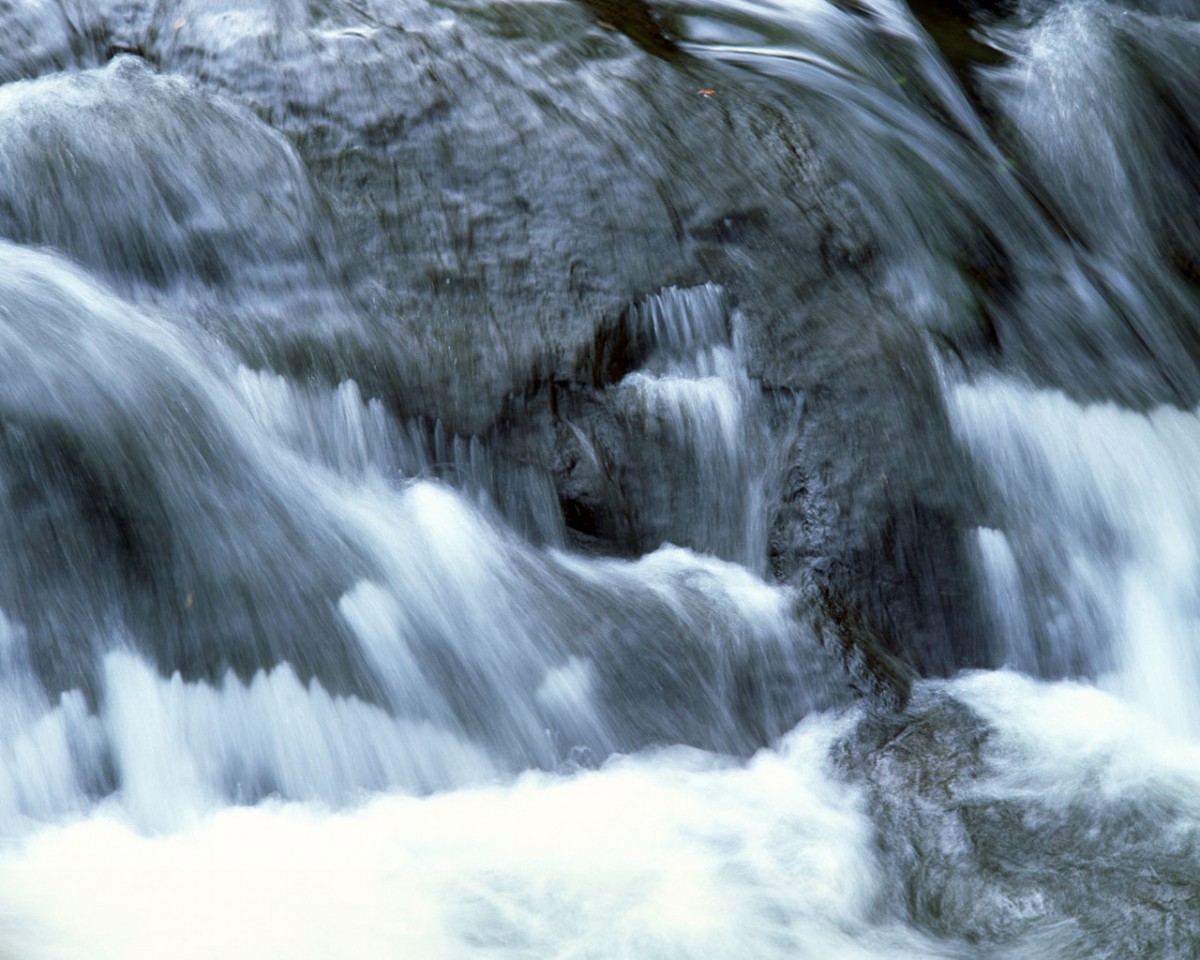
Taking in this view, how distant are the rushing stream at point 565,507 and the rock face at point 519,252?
0.05 feet

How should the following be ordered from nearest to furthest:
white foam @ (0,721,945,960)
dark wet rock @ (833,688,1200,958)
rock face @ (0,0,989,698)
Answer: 1. white foam @ (0,721,945,960)
2. dark wet rock @ (833,688,1200,958)
3. rock face @ (0,0,989,698)

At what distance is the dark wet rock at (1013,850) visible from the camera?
110 inches

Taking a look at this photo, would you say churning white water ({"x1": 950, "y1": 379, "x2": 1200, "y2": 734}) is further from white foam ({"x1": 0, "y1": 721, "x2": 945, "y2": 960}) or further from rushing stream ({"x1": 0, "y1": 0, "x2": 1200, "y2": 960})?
white foam ({"x1": 0, "y1": 721, "x2": 945, "y2": 960})

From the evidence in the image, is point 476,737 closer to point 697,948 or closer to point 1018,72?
point 697,948

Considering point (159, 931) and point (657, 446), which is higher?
point (657, 446)

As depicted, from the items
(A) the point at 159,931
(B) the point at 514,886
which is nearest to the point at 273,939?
(A) the point at 159,931

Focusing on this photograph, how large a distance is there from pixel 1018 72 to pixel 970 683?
2987 mm

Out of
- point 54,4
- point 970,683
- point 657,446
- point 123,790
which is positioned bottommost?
point 123,790

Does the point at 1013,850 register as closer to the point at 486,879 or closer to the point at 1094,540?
the point at 486,879

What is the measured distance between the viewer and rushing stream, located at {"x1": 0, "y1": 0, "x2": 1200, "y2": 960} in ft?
9.37

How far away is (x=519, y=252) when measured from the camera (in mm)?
3967

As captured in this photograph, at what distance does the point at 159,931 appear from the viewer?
99.3 inches

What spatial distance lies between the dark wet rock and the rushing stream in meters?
0.01

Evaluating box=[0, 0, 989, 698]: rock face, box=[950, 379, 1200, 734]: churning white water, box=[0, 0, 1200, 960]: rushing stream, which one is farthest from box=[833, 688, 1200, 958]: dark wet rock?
box=[950, 379, 1200, 734]: churning white water
